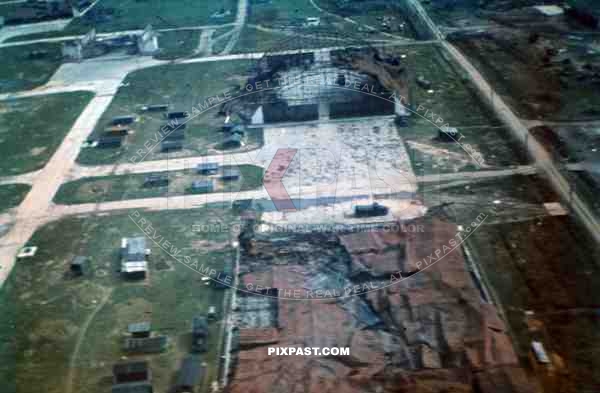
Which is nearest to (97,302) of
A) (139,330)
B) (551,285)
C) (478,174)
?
(139,330)

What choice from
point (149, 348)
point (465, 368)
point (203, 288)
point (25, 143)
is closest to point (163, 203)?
point (203, 288)

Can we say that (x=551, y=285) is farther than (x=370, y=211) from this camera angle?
No

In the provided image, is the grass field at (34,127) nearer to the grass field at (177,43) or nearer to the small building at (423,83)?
the grass field at (177,43)

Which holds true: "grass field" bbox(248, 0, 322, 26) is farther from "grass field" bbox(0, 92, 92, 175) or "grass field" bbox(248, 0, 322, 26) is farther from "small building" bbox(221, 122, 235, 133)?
"small building" bbox(221, 122, 235, 133)

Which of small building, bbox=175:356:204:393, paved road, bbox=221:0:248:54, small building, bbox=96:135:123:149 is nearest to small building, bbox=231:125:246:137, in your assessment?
small building, bbox=96:135:123:149

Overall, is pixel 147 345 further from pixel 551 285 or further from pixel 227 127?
pixel 227 127

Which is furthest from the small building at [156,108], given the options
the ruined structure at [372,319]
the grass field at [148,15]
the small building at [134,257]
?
the grass field at [148,15]

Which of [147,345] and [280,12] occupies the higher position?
[280,12]
